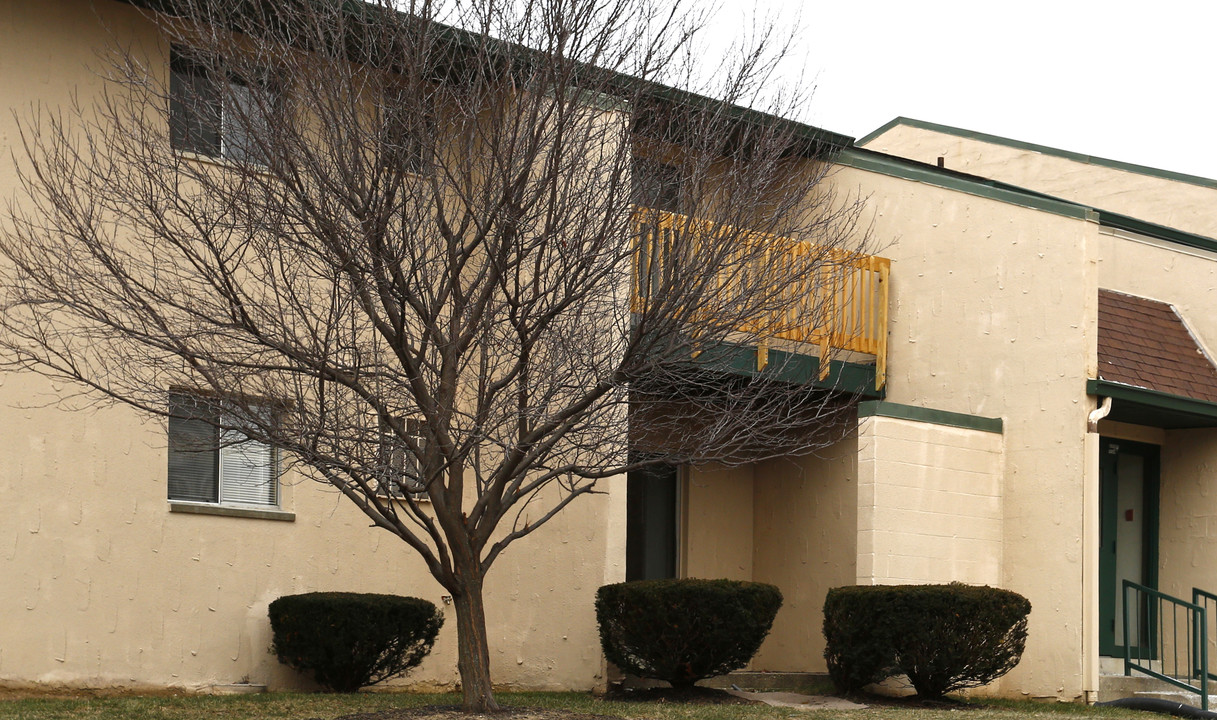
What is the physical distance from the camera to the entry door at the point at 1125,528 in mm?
15859

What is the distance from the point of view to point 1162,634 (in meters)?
15.9

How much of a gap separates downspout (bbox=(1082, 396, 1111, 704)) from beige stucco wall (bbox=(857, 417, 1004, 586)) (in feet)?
3.55

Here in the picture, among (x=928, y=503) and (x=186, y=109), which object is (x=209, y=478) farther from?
(x=928, y=503)

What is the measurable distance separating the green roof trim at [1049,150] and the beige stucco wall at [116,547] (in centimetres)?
A: 1112

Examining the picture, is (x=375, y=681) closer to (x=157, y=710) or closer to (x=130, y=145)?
(x=157, y=710)

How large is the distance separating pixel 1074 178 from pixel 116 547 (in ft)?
44.9

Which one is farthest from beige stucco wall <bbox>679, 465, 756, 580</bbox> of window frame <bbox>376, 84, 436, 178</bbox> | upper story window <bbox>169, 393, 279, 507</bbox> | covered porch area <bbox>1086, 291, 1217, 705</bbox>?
window frame <bbox>376, 84, 436, 178</bbox>

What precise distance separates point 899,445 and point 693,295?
565cm

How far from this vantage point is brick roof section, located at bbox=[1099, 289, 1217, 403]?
49.1ft

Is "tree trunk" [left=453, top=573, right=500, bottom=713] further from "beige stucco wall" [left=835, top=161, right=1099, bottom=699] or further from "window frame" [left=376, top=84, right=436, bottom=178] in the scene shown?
"beige stucco wall" [left=835, top=161, right=1099, bottom=699]

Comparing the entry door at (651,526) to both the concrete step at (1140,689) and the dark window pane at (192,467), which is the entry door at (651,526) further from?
the dark window pane at (192,467)

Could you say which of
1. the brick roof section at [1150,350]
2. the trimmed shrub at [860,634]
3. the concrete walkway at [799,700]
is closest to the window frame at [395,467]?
the concrete walkway at [799,700]

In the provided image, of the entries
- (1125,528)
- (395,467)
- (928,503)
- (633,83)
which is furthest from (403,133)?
(1125,528)

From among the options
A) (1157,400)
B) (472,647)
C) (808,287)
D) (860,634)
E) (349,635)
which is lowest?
(860,634)
